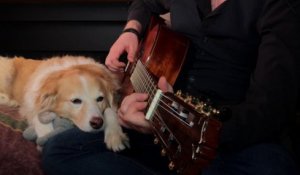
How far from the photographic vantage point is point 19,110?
5.88 ft

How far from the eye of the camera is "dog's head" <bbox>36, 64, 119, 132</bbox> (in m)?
1.51

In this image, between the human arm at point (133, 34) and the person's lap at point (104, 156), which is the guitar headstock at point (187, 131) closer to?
the person's lap at point (104, 156)

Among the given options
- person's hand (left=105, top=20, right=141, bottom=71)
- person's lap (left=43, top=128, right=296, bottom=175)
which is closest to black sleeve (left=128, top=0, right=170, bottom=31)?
person's hand (left=105, top=20, right=141, bottom=71)

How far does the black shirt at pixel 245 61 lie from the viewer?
0.95 metres

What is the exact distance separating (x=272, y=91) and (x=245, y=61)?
278 millimetres

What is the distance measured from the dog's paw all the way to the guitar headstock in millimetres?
287

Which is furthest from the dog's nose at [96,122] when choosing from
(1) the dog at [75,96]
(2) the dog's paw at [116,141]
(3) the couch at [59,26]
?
(3) the couch at [59,26]

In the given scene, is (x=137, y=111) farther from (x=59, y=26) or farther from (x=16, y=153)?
(x=59, y=26)

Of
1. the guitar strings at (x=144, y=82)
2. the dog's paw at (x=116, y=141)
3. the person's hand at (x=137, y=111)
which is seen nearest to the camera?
the guitar strings at (x=144, y=82)

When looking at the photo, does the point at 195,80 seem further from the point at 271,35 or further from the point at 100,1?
the point at 100,1

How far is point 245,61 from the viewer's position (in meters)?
1.22

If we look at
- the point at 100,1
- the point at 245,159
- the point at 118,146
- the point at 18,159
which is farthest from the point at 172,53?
the point at 100,1

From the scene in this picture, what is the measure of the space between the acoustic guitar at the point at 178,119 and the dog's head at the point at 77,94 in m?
0.27

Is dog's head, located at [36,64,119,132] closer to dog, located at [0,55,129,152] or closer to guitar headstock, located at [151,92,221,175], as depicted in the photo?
dog, located at [0,55,129,152]
